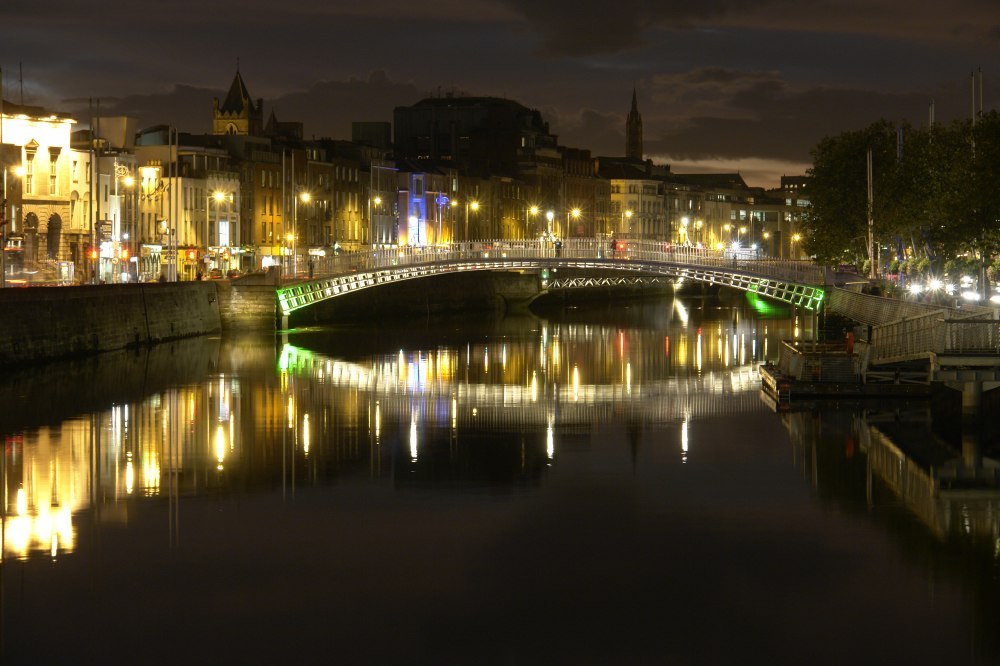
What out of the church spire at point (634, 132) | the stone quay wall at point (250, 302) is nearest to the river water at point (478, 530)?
the stone quay wall at point (250, 302)

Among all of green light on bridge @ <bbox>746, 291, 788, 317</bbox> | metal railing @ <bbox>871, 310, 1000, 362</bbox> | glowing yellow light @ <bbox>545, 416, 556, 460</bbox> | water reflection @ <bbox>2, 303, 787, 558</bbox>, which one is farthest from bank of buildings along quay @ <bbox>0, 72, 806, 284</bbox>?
metal railing @ <bbox>871, 310, 1000, 362</bbox>

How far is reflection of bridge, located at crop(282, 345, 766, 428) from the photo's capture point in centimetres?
3731

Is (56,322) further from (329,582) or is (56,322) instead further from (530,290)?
(530,290)

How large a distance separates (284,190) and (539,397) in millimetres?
51852

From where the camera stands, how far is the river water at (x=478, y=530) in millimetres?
18234

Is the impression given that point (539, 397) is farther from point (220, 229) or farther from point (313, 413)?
point (220, 229)

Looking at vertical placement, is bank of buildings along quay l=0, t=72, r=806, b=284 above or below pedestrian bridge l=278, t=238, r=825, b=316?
above

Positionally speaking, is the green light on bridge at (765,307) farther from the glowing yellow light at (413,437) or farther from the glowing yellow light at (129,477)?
the glowing yellow light at (129,477)

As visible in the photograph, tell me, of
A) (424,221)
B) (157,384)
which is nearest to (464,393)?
(157,384)

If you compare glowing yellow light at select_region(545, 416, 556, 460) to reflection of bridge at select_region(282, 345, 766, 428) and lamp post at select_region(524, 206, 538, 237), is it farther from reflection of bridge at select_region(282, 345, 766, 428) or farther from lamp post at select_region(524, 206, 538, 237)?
lamp post at select_region(524, 206, 538, 237)

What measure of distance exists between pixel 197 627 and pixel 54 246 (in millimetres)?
50056

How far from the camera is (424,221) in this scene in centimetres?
11312

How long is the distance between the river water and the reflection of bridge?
0.70ft

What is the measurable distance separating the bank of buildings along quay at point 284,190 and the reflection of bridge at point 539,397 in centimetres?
1470
